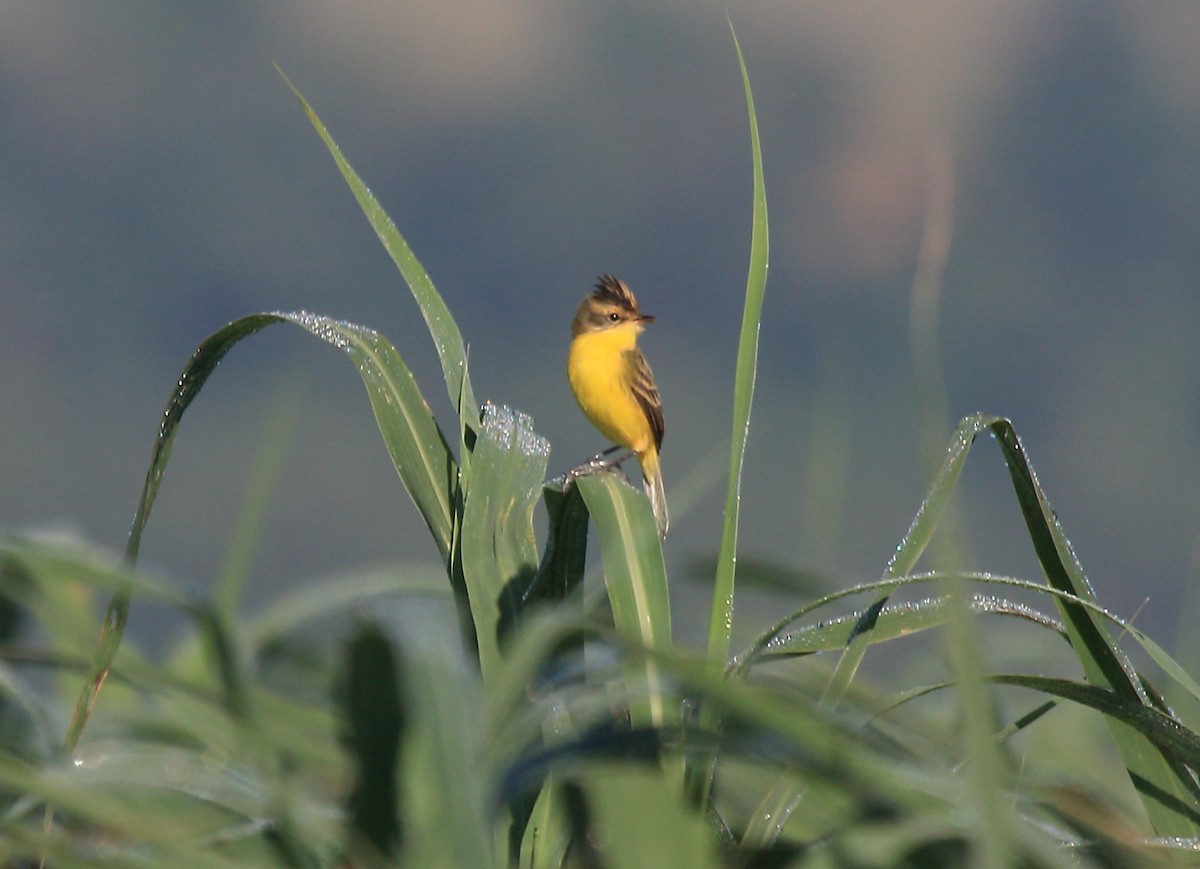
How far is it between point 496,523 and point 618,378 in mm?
2983

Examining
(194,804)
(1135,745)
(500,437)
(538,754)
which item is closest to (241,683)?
(538,754)

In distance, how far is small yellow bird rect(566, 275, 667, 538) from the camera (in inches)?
163

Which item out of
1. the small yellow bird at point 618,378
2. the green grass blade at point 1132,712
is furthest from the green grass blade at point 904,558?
the small yellow bird at point 618,378

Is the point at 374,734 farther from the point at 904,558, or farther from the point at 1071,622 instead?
the point at 1071,622

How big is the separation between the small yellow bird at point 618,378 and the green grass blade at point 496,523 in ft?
9.02

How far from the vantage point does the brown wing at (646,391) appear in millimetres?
4234

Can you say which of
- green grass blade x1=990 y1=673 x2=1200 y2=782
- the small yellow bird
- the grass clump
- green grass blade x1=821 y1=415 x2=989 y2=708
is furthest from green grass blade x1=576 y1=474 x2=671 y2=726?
the small yellow bird

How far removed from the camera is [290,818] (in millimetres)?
759

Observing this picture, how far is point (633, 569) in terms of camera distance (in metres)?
1.15

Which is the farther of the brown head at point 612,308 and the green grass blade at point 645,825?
the brown head at point 612,308

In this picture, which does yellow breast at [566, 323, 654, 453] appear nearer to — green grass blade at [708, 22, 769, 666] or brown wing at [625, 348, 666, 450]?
brown wing at [625, 348, 666, 450]

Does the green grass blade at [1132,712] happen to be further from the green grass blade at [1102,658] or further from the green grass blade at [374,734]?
the green grass blade at [374,734]

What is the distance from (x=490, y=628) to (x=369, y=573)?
0.57 meters

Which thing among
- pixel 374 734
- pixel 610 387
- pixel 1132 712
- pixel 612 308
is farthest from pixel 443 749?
pixel 612 308
